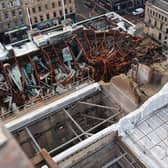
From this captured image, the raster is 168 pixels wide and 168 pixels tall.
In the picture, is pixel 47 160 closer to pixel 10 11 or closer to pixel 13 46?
pixel 13 46

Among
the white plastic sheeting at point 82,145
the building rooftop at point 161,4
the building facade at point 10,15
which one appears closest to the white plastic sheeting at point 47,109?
the white plastic sheeting at point 82,145

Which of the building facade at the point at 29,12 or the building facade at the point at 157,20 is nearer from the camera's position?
the building facade at the point at 157,20

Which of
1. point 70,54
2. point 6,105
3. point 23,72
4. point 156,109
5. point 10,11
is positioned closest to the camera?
point 156,109

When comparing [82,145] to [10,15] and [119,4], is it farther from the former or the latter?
[119,4]

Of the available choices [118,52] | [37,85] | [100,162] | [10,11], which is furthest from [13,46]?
[100,162]

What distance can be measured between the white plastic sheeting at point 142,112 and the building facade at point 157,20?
144ft

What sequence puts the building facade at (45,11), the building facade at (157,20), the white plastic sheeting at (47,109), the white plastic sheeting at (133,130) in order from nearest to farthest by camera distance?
the white plastic sheeting at (133,130), the white plastic sheeting at (47,109), the building facade at (157,20), the building facade at (45,11)

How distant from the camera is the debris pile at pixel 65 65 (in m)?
36.7

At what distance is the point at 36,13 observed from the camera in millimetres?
65688

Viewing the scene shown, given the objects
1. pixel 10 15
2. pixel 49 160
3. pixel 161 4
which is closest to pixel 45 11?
pixel 10 15

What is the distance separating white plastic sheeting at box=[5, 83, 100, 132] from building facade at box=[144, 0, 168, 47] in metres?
40.6

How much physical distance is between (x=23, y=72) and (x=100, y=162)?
964 inches

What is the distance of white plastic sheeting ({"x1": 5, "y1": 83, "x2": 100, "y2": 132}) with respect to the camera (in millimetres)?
20125

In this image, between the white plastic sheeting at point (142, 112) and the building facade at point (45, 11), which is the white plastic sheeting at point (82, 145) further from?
the building facade at point (45, 11)
